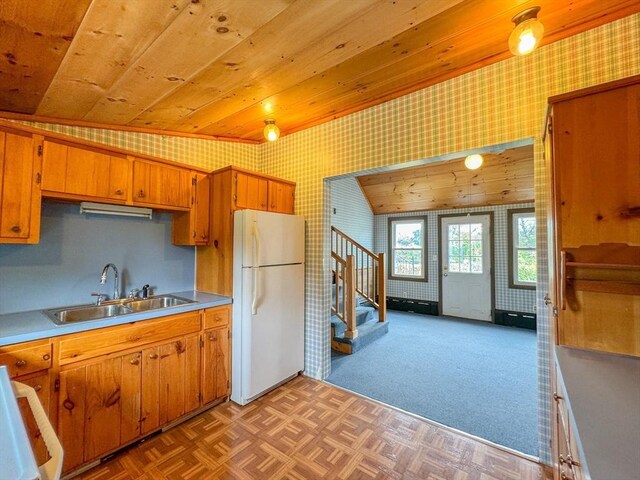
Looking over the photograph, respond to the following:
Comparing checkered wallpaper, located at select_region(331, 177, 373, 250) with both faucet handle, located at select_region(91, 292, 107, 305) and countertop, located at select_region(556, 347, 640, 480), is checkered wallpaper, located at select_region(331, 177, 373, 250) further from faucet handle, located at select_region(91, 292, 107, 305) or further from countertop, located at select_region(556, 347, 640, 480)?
countertop, located at select_region(556, 347, 640, 480)

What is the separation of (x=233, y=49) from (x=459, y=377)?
138 inches

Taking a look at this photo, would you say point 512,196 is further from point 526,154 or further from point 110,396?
point 110,396

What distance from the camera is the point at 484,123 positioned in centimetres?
206

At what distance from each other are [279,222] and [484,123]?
1.83 meters

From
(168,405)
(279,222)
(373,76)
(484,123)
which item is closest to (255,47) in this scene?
(373,76)

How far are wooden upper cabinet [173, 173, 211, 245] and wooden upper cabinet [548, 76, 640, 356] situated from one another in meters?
2.57

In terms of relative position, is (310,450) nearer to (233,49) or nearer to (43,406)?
(43,406)

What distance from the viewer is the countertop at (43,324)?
152 centimetres

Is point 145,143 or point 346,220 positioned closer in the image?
point 145,143

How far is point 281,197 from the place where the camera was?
10.1ft

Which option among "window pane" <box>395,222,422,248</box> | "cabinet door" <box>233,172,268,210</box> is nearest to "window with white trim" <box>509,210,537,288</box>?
"window pane" <box>395,222,422,248</box>

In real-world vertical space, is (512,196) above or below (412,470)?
above

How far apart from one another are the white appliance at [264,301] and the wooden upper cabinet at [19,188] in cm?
128

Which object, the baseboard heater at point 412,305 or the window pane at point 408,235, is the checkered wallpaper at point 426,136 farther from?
the window pane at point 408,235
